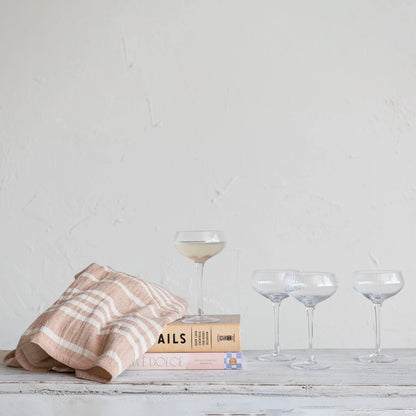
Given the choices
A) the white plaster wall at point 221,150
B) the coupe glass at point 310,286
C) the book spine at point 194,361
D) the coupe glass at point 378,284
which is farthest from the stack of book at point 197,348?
the white plaster wall at point 221,150

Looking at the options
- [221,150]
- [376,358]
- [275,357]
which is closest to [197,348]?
[275,357]

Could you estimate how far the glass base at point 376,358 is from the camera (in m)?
1.10

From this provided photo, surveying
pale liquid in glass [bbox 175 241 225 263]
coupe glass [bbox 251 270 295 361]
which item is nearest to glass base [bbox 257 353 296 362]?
coupe glass [bbox 251 270 295 361]

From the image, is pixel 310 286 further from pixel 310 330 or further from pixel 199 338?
pixel 199 338

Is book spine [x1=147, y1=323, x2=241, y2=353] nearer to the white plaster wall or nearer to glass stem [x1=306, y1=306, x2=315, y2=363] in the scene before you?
glass stem [x1=306, y1=306, x2=315, y2=363]

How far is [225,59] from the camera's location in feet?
6.29

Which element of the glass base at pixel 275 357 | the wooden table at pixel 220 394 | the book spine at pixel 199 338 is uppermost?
the book spine at pixel 199 338

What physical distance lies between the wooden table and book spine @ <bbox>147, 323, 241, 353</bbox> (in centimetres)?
6

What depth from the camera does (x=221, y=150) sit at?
74.5 inches

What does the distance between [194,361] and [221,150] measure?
36.6 inches

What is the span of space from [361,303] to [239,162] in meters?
0.55

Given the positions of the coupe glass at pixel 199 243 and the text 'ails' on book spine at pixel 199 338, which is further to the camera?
the coupe glass at pixel 199 243

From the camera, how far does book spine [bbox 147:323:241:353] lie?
3.49ft

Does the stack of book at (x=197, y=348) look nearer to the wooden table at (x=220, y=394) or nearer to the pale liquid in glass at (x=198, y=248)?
the wooden table at (x=220, y=394)
